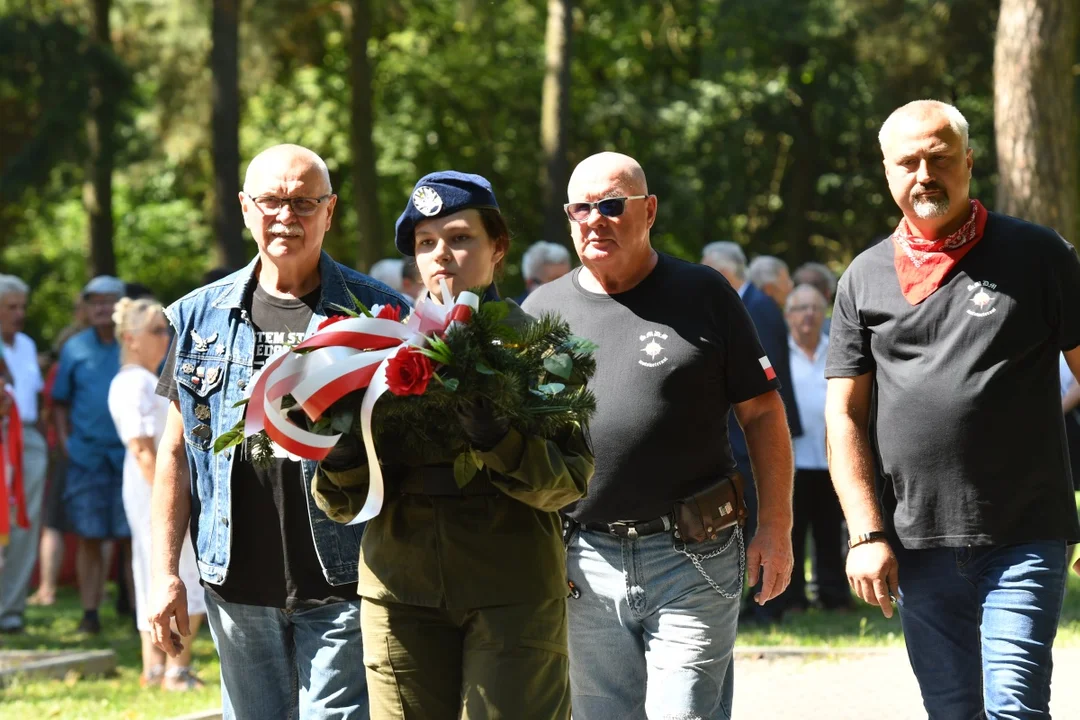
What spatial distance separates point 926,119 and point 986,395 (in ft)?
2.80

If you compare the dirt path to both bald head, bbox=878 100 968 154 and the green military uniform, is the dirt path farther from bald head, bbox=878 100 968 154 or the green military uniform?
the green military uniform

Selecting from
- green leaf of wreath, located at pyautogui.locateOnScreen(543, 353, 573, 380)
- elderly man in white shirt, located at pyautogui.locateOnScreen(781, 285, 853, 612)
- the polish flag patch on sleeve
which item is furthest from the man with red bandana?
elderly man in white shirt, located at pyautogui.locateOnScreen(781, 285, 853, 612)

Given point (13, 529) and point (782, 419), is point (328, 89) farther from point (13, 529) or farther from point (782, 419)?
point (782, 419)

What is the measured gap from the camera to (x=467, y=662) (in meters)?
3.91

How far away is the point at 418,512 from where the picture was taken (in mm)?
3922

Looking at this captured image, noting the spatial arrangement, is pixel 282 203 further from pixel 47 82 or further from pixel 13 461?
pixel 47 82

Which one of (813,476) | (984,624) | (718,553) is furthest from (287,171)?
(813,476)

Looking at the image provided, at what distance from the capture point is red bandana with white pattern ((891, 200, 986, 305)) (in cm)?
465

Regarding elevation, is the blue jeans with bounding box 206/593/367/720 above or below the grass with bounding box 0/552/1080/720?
above

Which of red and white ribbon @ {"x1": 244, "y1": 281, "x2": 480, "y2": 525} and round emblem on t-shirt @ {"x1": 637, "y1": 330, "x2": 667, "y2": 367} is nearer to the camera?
red and white ribbon @ {"x1": 244, "y1": 281, "x2": 480, "y2": 525}

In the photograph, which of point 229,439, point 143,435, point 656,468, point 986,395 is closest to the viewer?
point 229,439

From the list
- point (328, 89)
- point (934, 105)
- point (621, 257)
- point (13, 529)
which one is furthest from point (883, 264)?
point (328, 89)

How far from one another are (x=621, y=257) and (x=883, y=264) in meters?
0.82

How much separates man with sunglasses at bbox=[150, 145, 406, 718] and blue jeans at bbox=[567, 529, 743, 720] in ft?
2.50
